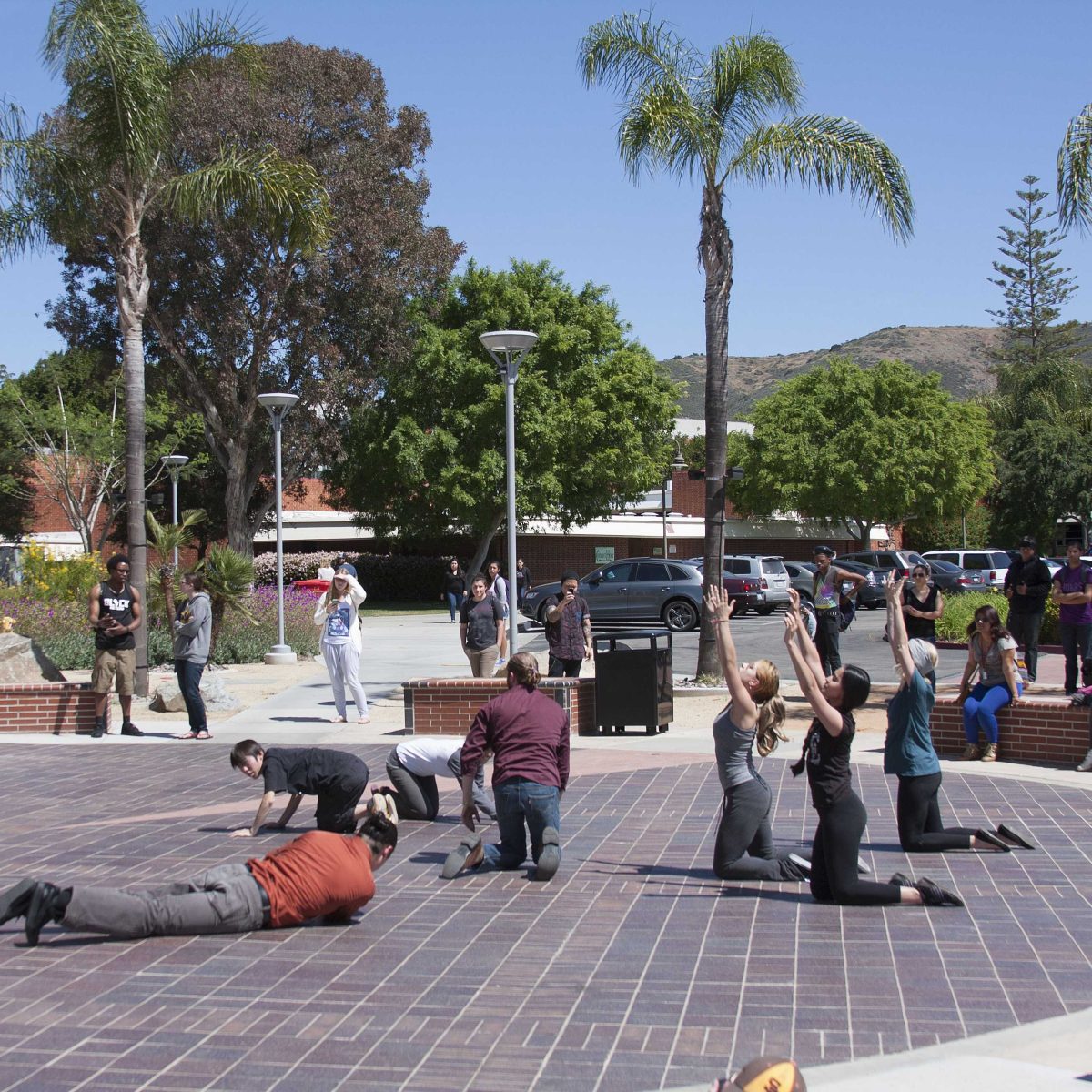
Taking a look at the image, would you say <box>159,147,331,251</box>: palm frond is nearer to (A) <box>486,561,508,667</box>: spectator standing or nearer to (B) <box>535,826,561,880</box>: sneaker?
(A) <box>486,561,508,667</box>: spectator standing

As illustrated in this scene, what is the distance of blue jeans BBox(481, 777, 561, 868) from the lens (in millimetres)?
7297

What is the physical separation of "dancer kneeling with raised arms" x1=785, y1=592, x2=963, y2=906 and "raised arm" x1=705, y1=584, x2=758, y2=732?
0.35 metres

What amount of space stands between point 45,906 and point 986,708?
330 inches

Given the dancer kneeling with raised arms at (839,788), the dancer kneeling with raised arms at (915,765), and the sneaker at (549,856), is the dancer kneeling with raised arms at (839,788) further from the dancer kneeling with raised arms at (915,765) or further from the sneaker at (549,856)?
the sneaker at (549,856)

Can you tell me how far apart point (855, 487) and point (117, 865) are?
1923 inches

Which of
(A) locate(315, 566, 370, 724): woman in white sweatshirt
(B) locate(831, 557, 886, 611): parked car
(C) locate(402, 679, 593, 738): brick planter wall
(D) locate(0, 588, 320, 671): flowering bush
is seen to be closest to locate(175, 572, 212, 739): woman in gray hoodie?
(A) locate(315, 566, 370, 724): woman in white sweatshirt

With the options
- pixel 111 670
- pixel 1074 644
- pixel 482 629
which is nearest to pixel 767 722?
pixel 482 629

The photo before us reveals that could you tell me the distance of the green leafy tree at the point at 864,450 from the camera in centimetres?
5391

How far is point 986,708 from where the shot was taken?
11.5 meters

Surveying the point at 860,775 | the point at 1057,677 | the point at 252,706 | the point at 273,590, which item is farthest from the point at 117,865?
the point at 273,590

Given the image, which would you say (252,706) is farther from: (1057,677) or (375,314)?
(375,314)

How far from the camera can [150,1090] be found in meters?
4.41

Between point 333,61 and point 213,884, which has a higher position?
point 333,61

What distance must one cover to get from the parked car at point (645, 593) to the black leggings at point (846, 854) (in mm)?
23417
